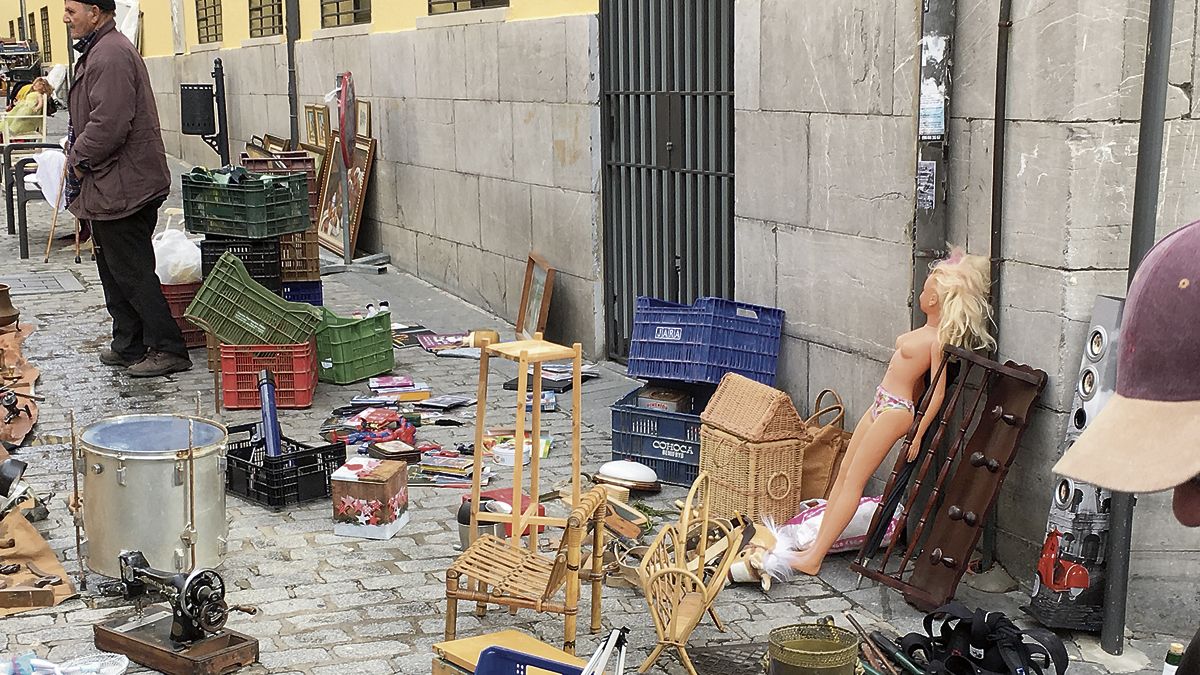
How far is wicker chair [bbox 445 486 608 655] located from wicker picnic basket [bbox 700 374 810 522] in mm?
1277

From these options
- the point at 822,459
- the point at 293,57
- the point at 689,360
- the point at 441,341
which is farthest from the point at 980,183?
the point at 293,57

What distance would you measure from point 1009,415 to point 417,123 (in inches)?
336

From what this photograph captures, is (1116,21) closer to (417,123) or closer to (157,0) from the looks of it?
(417,123)

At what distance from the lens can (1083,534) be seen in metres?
5.07

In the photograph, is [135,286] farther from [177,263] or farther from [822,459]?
[822,459]

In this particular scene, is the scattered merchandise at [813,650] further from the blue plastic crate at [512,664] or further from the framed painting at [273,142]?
the framed painting at [273,142]

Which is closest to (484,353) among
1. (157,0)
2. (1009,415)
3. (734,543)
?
(734,543)

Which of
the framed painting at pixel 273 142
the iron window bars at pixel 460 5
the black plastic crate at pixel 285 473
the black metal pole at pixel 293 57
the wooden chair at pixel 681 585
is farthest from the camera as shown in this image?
the framed painting at pixel 273 142

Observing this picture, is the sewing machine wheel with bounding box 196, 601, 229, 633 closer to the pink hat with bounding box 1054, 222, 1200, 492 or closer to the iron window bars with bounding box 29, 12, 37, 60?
the pink hat with bounding box 1054, 222, 1200, 492

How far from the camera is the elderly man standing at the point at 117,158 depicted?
8.94 m

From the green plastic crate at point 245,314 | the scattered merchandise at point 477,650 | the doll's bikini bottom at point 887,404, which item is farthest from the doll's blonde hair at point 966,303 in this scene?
the green plastic crate at point 245,314

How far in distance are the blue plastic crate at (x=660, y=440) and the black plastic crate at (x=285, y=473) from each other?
143 centimetres

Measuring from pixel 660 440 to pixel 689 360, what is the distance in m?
0.45

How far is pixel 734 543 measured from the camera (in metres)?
5.06
